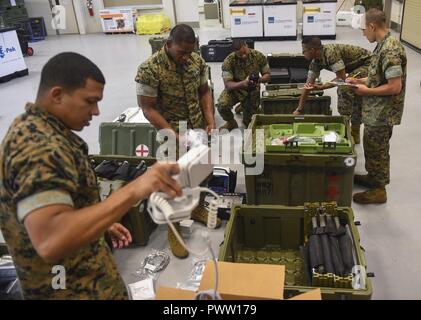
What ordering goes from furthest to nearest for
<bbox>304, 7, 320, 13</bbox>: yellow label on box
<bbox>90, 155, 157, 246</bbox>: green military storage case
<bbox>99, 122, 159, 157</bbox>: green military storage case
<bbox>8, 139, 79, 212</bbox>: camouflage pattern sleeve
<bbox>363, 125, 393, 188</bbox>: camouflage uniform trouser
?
<bbox>304, 7, 320, 13</bbox>: yellow label on box → <bbox>99, 122, 159, 157</bbox>: green military storage case → <bbox>363, 125, 393, 188</bbox>: camouflage uniform trouser → <bbox>90, 155, 157, 246</bbox>: green military storage case → <bbox>8, 139, 79, 212</bbox>: camouflage pattern sleeve

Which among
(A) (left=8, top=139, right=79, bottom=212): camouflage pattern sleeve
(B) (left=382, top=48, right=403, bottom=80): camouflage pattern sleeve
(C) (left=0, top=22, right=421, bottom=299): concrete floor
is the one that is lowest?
(C) (left=0, top=22, right=421, bottom=299): concrete floor

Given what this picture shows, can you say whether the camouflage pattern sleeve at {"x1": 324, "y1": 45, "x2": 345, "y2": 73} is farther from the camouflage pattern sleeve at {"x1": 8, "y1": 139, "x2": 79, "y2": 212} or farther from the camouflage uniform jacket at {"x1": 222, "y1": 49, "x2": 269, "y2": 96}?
the camouflage pattern sleeve at {"x1": 8, "y1": 139, "x2": 79, "y2": 212}

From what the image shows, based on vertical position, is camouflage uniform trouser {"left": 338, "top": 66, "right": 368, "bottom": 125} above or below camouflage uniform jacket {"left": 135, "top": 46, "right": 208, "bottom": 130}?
below

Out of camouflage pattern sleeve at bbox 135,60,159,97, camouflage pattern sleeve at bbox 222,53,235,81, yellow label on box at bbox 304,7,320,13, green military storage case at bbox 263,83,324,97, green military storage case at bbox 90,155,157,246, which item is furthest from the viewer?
yellow label on box at bbox 304,7,320,13

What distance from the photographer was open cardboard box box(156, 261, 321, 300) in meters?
1.74

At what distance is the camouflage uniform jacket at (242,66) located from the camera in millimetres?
4574

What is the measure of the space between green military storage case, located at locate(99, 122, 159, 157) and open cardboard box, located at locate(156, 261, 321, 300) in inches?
80.6

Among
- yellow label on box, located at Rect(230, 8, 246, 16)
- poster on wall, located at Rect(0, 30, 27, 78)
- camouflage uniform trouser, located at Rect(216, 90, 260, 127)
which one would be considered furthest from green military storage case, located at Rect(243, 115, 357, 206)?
poster on wall, located at Rect(0, 30, 27, 78)

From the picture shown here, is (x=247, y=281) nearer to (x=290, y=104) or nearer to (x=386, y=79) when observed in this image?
(x=386, y=79)

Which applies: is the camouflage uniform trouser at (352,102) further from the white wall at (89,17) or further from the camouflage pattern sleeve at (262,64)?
the white wall at (89,17)

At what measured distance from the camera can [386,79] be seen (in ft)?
9.66

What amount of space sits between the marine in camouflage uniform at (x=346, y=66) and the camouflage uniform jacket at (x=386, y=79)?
86cm
